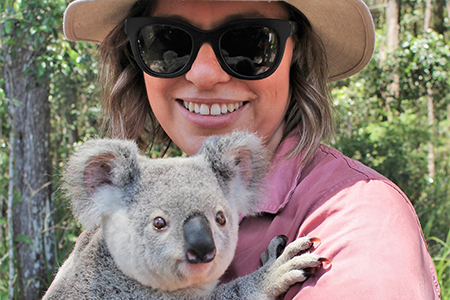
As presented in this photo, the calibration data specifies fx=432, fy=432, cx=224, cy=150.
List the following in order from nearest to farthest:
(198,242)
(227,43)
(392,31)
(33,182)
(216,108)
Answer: (198,242) < (227,43) < (216,108) < (33,182) < (392,31)

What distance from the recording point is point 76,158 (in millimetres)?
1169

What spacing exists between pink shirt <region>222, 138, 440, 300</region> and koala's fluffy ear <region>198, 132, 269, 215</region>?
5cm

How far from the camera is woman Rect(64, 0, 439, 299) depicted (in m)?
1.03

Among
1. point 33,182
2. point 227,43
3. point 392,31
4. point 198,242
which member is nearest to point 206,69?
point 227,43

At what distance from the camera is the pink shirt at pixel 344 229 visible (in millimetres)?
973

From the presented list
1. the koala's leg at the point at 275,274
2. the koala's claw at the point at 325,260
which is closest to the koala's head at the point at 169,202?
the koala's leg at the point at 275,274

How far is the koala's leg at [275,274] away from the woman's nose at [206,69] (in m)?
0.56

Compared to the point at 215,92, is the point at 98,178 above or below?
below

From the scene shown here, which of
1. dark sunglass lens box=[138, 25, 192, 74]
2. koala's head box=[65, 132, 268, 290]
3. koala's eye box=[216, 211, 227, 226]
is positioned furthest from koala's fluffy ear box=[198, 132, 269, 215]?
dark sunglass lens box=[138, 25, 192, 74]

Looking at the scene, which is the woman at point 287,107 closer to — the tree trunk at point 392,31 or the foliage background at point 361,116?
the foliage background at point 361,116

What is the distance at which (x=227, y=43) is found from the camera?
1.41m

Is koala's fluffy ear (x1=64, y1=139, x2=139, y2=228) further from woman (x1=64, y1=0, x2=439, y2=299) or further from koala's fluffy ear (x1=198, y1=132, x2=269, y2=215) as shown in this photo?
woman (x1=64, y1=0, x2=439, y2=299)

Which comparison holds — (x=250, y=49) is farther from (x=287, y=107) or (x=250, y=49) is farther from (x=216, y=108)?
(x=287, y=107)

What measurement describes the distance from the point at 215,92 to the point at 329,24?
51 cm
